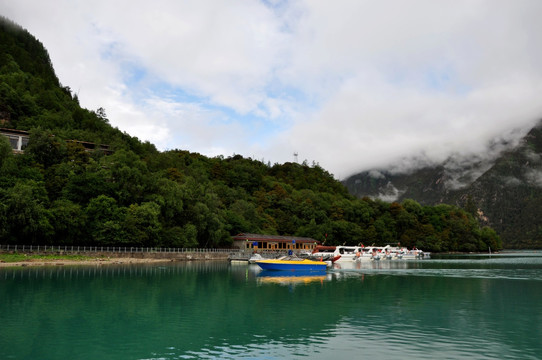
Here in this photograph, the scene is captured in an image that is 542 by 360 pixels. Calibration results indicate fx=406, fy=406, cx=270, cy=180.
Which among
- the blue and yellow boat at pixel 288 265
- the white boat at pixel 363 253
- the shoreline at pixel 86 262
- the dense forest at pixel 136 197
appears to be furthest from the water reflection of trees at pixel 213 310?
the white boat at pixel 363 253

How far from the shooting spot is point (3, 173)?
226 ft

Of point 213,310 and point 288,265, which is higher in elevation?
point 288,265

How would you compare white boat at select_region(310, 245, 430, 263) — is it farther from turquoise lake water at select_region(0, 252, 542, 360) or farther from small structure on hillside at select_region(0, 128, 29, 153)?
small structure on hillside at select_region(0, 128, 29, 153)

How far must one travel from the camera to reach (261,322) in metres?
23.2

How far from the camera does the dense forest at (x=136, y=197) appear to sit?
69312 mm

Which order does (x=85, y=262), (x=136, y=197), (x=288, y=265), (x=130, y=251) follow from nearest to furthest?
1. (x=288, y=265)
2. (x=85, y=262)
3. (x=130, y=251)
4. (x=136, y=197)

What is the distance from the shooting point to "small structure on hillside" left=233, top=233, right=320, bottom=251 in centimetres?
10012

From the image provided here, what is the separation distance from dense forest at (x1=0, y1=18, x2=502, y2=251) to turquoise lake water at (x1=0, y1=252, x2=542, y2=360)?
30939 mm

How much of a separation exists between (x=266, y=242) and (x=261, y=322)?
81544 millimetres

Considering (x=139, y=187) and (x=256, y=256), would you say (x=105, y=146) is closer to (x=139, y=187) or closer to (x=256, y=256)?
(x=139, y=187)

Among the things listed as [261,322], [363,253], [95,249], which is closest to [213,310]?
[261,322]

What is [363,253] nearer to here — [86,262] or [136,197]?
[136,197]

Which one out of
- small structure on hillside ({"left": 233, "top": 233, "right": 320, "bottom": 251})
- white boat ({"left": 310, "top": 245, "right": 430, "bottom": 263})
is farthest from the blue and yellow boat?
small structure on hillside ({"left": 233, "top": 233, "right": 320, "bottom": 251})

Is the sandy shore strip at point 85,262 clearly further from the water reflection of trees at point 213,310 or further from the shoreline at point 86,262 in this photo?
the water reflection of trees at point 213,310
